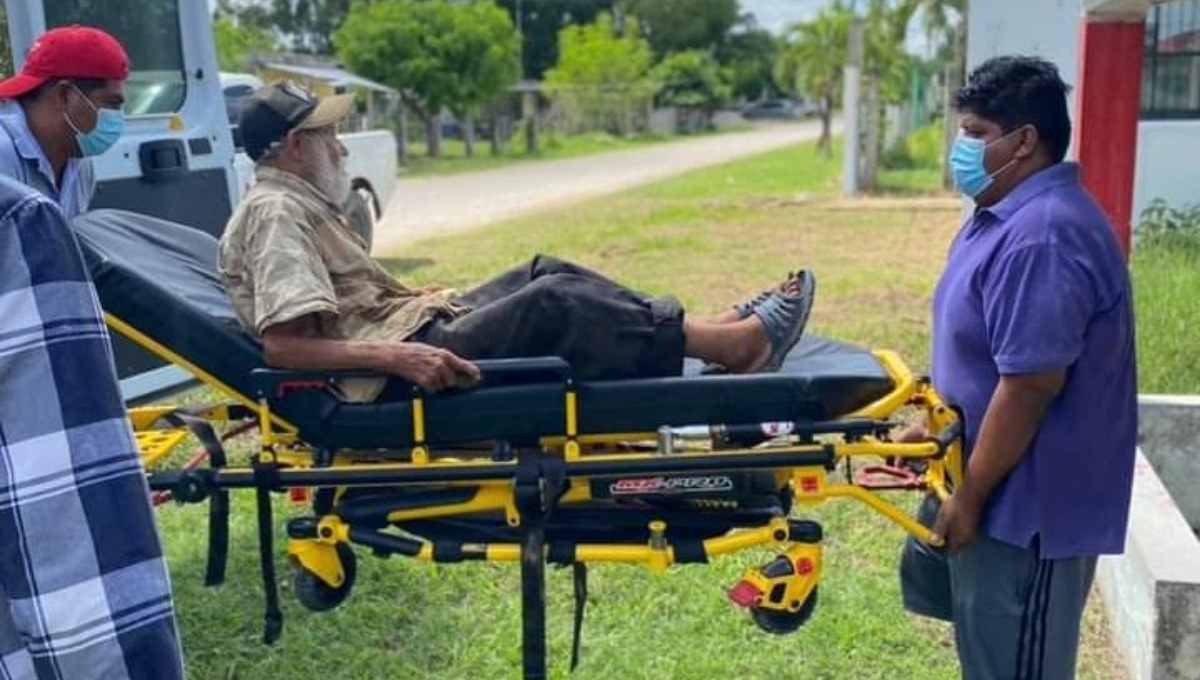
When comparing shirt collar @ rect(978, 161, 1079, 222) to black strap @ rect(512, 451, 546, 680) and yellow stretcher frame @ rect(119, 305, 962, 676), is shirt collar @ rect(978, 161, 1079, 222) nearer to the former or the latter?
yellow stretcher frame @ rect(119, 305, 962, 676)

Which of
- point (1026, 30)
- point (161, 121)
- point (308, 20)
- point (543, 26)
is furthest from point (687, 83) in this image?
point (161, 121)

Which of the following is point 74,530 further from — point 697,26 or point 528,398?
point 697,26

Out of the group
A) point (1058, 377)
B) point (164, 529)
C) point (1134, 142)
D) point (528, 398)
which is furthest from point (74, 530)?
point (1134, 142)

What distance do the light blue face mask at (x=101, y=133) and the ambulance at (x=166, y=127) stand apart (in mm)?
1641

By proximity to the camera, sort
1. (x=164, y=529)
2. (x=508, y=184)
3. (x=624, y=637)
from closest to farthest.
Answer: (x=624, y=637) → (x=164, y=529) → (x=508, y=184)

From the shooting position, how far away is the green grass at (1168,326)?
5.86 meters

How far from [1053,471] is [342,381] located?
1.65m

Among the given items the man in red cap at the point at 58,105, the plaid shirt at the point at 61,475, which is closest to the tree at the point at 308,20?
the man in red cap at the point at 58,105

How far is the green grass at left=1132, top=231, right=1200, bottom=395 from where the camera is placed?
5863mm

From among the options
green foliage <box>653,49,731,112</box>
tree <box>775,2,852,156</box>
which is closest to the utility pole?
tree <box>775,2,852,156</box>

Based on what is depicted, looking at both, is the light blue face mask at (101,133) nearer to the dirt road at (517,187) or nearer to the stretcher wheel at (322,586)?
the stretcher wheel at (322,586)

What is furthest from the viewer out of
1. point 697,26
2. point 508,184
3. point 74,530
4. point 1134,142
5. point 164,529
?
point 697,26

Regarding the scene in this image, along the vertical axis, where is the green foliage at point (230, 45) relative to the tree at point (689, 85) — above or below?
above

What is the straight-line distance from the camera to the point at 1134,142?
21.1 feet
